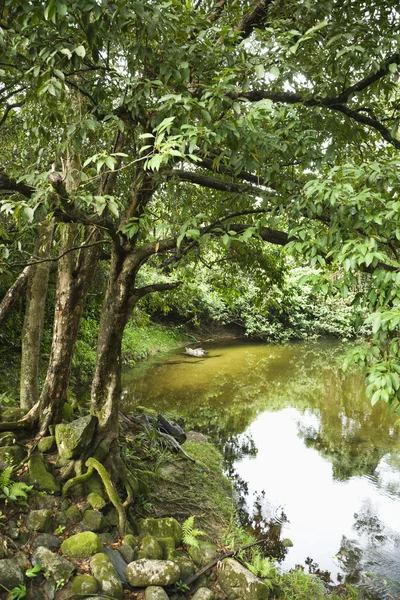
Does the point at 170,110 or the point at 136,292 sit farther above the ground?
the point at 170,110

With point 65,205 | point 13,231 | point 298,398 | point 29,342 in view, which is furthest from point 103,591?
point 298,398

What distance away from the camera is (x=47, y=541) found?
3916 millimetres

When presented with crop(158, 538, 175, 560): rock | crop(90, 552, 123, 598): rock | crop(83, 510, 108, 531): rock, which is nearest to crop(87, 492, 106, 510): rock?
crop(83, 510, 108, 531): rock

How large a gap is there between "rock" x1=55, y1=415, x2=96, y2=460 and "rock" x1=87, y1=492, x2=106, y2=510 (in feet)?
1.49

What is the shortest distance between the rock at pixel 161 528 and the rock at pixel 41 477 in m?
1.01

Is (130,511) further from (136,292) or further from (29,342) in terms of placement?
(29,342)

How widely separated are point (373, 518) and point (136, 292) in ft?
16.5

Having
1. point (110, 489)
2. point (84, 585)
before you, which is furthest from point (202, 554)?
point (84, 585)

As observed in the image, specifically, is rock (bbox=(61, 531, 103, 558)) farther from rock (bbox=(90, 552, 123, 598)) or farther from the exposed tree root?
the exposed tree root

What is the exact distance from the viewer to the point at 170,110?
3307mm

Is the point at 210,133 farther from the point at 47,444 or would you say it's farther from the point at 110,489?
the point at 47,444

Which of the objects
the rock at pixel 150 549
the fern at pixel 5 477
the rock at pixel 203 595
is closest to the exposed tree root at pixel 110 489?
the rock at pixel 150 549

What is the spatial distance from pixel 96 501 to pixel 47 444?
2.86 ft

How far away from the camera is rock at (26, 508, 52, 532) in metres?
3.98
